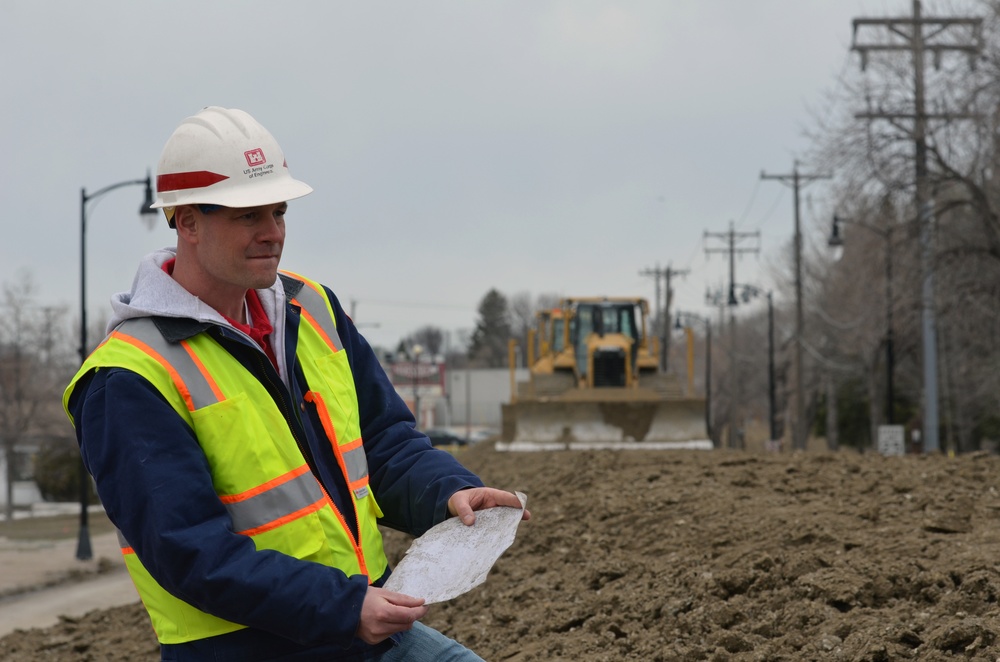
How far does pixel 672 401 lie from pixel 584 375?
4.79 m

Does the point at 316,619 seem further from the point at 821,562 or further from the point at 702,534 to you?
the point at 702,534

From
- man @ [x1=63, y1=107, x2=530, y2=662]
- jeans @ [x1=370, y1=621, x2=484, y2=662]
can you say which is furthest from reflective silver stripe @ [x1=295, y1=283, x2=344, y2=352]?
jeans @ [x1=370, y1=621, x2=484, y2=662]

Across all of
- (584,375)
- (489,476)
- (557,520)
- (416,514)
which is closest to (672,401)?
(584,375)

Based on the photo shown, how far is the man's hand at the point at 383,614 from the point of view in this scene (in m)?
2.52

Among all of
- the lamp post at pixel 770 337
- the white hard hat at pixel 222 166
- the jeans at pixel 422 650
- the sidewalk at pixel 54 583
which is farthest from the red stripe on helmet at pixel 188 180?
the lamp post at pixel 770 337

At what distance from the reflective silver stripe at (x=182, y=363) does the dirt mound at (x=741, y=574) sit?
2924 mm

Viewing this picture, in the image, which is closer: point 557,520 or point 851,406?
point 557,520

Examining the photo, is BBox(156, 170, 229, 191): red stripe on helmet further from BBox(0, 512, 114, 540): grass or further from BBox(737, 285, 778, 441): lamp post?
BBox(737, 285, 778, 441): lamp post

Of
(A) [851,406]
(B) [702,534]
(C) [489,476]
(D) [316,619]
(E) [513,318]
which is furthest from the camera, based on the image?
(E) [513,318]

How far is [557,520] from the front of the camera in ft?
30.6

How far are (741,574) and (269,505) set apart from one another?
3.72 meters

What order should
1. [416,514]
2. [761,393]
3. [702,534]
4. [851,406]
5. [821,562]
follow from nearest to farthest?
1. [416,514]
2. [821,562]
3. [702,534]
4. [851,406]
5. [761,393]

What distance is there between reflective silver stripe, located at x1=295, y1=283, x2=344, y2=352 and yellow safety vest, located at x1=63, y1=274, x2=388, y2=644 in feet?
1.11

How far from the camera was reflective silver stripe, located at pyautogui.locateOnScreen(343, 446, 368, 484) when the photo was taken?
2.87 meters
